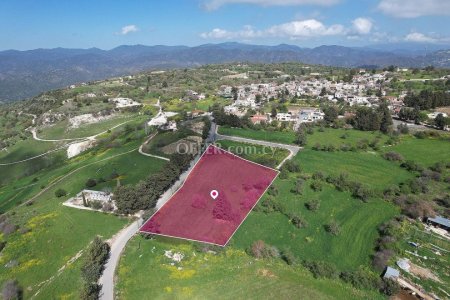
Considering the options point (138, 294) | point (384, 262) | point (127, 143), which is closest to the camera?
point (138, 294)

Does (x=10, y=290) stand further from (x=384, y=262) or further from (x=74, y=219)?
(x=384, y=262)

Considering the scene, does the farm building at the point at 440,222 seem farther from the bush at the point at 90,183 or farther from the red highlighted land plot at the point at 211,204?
the bush at the point at 90,183

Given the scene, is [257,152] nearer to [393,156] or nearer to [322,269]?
[393,156]

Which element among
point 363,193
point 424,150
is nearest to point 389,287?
point 363,193

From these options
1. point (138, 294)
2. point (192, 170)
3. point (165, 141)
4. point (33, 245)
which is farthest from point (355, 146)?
point (33, 245)

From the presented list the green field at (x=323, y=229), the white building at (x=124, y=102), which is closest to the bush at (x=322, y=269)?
the green field at (x=323, y=229)

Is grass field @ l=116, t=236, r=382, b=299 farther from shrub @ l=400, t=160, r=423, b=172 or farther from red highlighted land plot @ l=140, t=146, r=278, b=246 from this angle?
shrub @ l=400, t=160, r=423, b=172

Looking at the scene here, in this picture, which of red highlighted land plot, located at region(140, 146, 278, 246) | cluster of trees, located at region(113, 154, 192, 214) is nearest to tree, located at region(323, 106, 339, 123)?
red highlighted land plot, located at region(140, 146, 278, 246)
